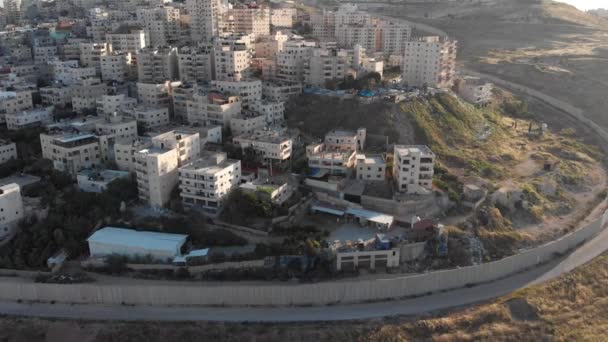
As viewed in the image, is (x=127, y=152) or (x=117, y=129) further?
(x=117, y=129)

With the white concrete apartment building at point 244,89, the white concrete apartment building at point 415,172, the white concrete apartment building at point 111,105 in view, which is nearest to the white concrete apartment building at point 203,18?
the white concrete apartment building at point 244,89

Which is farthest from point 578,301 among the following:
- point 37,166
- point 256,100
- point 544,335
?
point 37,166

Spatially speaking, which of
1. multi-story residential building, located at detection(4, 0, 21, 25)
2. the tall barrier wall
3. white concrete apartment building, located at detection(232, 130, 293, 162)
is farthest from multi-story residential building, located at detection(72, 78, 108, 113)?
multi-story residential building, located at detection(4, 0, 21, 25)

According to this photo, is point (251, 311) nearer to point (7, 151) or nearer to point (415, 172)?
Answer: point (415, 172)

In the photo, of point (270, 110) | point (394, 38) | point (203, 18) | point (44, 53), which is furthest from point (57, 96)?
point (394, 38)

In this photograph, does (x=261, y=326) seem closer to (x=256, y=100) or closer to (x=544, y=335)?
(x=544, y=335)

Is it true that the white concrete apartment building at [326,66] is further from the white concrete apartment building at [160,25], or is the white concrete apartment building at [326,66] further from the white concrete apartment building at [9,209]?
the white concrete apartment building at [9,209]
